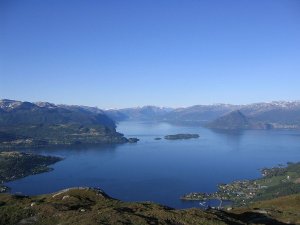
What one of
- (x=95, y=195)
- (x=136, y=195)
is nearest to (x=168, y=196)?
(x=136, y=195)

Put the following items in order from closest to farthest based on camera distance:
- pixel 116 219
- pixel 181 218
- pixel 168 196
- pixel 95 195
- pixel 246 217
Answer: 1. pixel 116 219
2. pixel 181 218
3. pixel 246 217
4. pixel 95 195
5. pixel 168 196

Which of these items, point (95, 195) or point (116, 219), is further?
point (95, 195)

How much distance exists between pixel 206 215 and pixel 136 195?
526 ft

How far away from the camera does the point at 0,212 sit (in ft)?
142

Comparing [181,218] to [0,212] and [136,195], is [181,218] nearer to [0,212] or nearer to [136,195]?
[0,212]

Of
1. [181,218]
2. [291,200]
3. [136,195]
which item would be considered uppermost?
[181,218]

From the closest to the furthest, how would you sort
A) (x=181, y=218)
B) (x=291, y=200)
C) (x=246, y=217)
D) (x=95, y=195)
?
(x=181, y=218) → (x=246, y=217) → (x=95, y=195) → (x=291, y=200)

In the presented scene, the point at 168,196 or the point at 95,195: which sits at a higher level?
the point at 95,195

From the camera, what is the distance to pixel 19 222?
3903 cm

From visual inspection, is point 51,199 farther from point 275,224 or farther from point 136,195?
point 136,195

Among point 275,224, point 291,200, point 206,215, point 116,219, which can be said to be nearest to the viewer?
point 116,219

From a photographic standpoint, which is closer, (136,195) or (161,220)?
(161,220)

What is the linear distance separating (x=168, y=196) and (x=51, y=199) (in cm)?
14768

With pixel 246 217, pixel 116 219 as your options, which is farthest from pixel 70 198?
pixel 246 217
